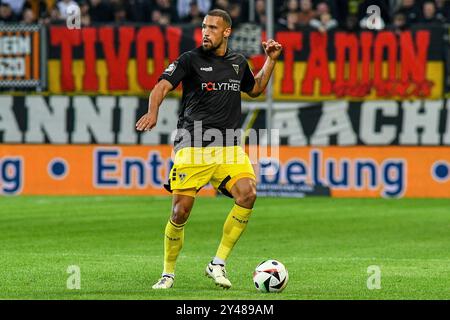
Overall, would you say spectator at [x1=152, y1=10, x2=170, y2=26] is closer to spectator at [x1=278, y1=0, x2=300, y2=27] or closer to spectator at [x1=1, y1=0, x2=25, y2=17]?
spectator at [x1=278, y1=0, x2=300, y2=27]

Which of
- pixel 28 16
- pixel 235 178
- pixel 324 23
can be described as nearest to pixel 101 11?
pixel 28 16

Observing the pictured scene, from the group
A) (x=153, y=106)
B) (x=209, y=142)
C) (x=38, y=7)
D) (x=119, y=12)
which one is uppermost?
(x=38, y=7)

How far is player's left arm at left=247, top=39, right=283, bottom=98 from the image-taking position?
39.3ft

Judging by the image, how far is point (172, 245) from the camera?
37.4ft

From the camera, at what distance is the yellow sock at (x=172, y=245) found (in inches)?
448

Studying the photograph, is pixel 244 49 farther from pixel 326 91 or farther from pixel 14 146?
pixel 14 146

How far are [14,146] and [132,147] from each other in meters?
2.33

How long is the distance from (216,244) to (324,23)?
9.46m

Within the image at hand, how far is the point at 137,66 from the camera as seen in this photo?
24578 millimetres

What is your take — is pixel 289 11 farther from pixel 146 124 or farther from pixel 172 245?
pixel 146 124

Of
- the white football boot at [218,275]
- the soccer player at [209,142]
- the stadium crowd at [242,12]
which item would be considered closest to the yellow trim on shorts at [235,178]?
the soccer player at [209,142]

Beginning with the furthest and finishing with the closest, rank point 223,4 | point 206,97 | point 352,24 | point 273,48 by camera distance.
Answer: point 223,4 < point 352,24 < point 273,48 < point 206,97

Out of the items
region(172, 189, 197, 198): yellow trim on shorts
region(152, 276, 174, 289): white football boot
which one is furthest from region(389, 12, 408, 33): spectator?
region(152, 276, 174, 289): white football boot

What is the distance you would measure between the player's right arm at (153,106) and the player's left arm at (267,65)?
1153mm
